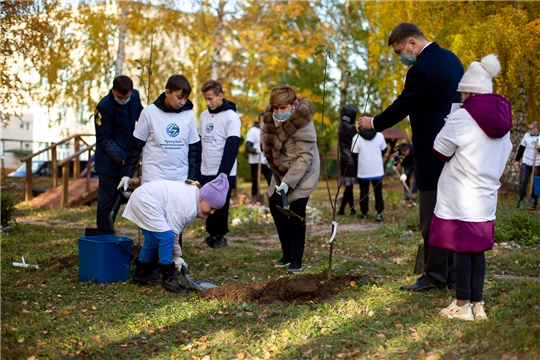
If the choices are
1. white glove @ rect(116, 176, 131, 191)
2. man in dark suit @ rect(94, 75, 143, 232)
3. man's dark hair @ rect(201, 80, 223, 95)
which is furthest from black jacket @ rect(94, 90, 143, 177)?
man's dark hair @ rect(201, 80, 223, 95)

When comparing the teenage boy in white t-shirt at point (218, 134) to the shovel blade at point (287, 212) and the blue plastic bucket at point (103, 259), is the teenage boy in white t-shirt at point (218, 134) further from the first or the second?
the blue plastic bucket at point (103, 259)

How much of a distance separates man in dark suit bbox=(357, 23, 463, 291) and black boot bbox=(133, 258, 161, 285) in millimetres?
2207

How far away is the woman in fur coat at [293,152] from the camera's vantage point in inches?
237

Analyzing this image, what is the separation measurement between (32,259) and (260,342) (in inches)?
141

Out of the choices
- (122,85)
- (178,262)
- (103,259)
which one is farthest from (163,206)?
(122,85)

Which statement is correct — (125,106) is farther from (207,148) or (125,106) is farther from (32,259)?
(32,259)

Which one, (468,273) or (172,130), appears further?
(172,130)

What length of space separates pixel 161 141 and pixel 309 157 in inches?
55.4

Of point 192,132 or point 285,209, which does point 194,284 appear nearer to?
point 285,209

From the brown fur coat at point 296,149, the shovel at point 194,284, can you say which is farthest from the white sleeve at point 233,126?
the shovel at point 194,284

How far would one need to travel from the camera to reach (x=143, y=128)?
6.05m

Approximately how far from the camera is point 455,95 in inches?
194

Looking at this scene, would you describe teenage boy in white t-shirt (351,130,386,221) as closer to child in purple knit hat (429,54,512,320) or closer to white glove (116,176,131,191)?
white glove (116,176,131,191)

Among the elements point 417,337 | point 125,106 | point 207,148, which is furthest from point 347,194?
point 417,337
